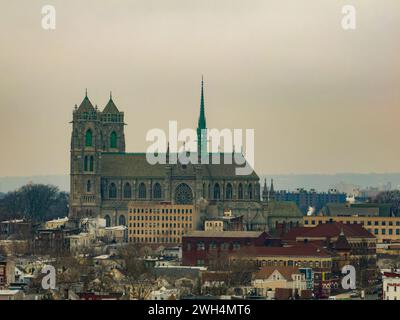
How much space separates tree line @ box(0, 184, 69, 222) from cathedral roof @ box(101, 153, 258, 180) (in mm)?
4539

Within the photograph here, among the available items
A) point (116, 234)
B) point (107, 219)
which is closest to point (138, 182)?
point (107, 219)

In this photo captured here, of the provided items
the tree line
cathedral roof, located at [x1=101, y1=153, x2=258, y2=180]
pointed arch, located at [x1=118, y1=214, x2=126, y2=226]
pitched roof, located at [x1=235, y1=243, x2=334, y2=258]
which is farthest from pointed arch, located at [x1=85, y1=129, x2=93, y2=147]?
pitched roof, located at [x1=235, y1=243, x2=334, y2=258]

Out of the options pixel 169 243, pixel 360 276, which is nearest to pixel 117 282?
pixel 360 276

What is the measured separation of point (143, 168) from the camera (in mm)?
98375

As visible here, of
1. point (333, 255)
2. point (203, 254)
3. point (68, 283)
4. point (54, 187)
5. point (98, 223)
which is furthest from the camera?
point (54, 187)

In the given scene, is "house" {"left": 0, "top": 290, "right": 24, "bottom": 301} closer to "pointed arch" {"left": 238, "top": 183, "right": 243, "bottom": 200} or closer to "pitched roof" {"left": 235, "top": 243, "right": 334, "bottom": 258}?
"pitched roof" {"left": 235, "top": 243, "right": 334, "bottom": 258}

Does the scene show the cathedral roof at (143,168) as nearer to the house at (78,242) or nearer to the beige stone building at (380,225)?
the beige stone building at (380,225)

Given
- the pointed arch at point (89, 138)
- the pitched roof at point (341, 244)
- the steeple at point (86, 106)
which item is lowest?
the pitched roof at point (341, 244)

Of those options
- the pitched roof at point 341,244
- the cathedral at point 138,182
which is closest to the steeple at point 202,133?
the cathedral at point 138,182

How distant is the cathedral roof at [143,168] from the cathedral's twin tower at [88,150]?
2.09ft

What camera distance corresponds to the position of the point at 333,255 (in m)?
67.9

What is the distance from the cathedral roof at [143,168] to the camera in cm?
9712

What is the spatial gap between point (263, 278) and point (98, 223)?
35.2 metres
